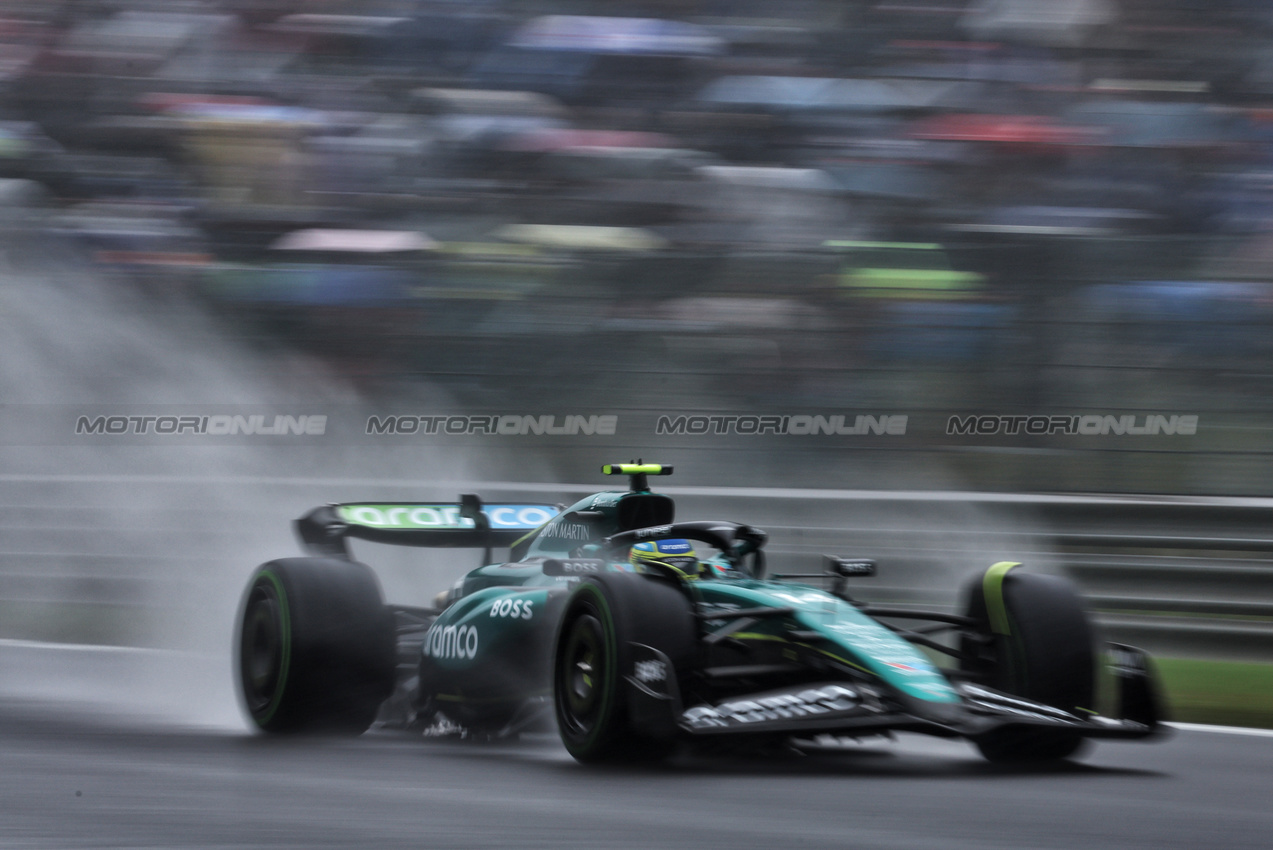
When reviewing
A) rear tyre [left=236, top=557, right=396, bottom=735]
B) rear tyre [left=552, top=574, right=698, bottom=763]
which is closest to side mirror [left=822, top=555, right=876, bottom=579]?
rear tyre [left=552, top=574, right=698, bottom=763]

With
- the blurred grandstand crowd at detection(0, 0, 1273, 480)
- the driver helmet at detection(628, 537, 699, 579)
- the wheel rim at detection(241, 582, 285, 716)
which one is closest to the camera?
the driver helmet at detection(628, 537, 699, 579)

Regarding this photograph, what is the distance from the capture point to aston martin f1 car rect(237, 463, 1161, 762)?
433 cm

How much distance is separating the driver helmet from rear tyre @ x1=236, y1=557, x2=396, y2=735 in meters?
0.97

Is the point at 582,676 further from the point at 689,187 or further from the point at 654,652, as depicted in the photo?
the point at 689,187

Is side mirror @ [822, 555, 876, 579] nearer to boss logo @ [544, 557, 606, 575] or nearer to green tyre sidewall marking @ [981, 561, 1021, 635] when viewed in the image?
green tyre sidewall marking @ [981, 561, 1021, 635]

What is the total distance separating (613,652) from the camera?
4.38 meters

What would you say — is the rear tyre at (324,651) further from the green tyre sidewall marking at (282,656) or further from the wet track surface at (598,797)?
the wet track surface at (598,797)

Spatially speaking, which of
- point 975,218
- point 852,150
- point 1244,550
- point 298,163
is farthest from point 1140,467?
point 298,163

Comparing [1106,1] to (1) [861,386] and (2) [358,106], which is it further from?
(2) [358,106]

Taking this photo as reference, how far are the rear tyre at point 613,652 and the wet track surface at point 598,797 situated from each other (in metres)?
0.09

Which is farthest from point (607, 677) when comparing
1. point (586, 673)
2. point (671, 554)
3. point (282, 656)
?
point (282, 656)

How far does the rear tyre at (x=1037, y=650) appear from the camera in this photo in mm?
4812

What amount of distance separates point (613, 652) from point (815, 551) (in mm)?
3170

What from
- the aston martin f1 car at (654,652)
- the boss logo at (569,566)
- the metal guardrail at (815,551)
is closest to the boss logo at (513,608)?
the aston martin f1 car at (654,652)
